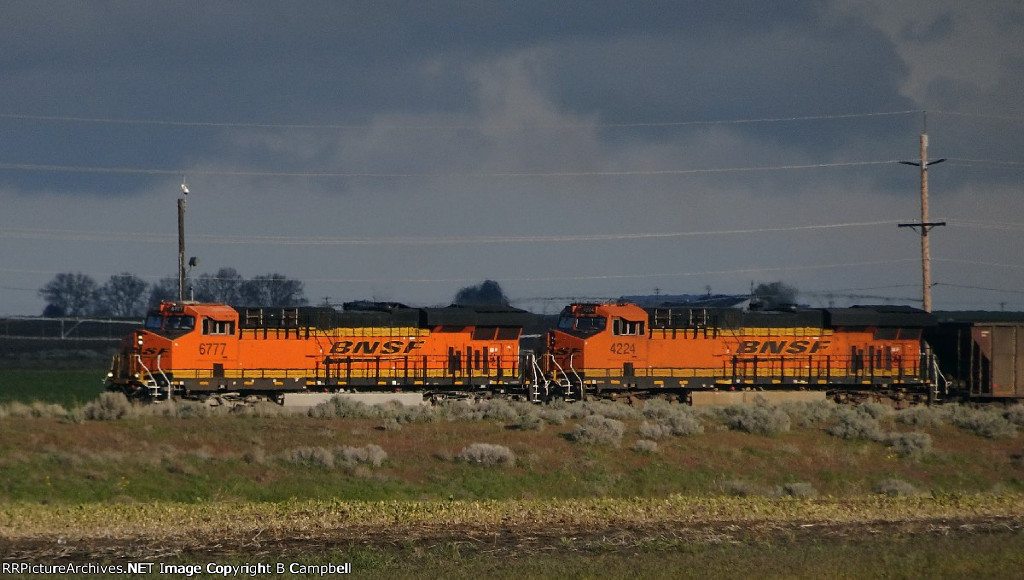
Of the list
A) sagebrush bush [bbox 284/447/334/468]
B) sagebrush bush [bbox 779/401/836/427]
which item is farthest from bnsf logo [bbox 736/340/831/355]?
sagebrush bush [bbox 284/447/334/468]

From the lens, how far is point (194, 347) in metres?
39.0

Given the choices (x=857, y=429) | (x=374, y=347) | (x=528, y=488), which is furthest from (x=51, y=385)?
(x=857, y=429)

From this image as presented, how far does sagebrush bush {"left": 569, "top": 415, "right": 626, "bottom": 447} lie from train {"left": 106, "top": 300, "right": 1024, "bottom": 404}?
26.0ft

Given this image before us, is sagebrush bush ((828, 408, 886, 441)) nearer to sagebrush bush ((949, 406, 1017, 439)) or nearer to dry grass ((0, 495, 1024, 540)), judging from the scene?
sagebrush bush ((949, 406, 1017, 439))

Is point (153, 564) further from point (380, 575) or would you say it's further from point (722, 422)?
point (722, 422)

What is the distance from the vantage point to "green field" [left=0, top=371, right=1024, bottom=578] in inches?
727

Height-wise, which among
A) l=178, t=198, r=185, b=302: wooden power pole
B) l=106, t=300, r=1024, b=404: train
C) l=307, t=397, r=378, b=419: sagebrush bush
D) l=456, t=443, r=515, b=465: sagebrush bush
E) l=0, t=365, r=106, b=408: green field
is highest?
l=178, t=198, r=185, b=302: wooden power pole

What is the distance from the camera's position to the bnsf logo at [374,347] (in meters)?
42.4

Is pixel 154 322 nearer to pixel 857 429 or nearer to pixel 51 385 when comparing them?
pixel 857 429

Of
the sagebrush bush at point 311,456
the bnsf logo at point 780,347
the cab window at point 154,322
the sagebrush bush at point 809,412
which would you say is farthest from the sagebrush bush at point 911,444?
the cab window at point 154,322

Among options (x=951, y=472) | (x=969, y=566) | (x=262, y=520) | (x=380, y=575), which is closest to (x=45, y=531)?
(x=262, y=520)

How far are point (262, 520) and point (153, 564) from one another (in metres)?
4.42

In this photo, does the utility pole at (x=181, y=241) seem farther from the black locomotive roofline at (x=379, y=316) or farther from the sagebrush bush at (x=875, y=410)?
the sagebrush bush at (x=875, y=410)

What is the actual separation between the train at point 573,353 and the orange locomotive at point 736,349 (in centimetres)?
5
